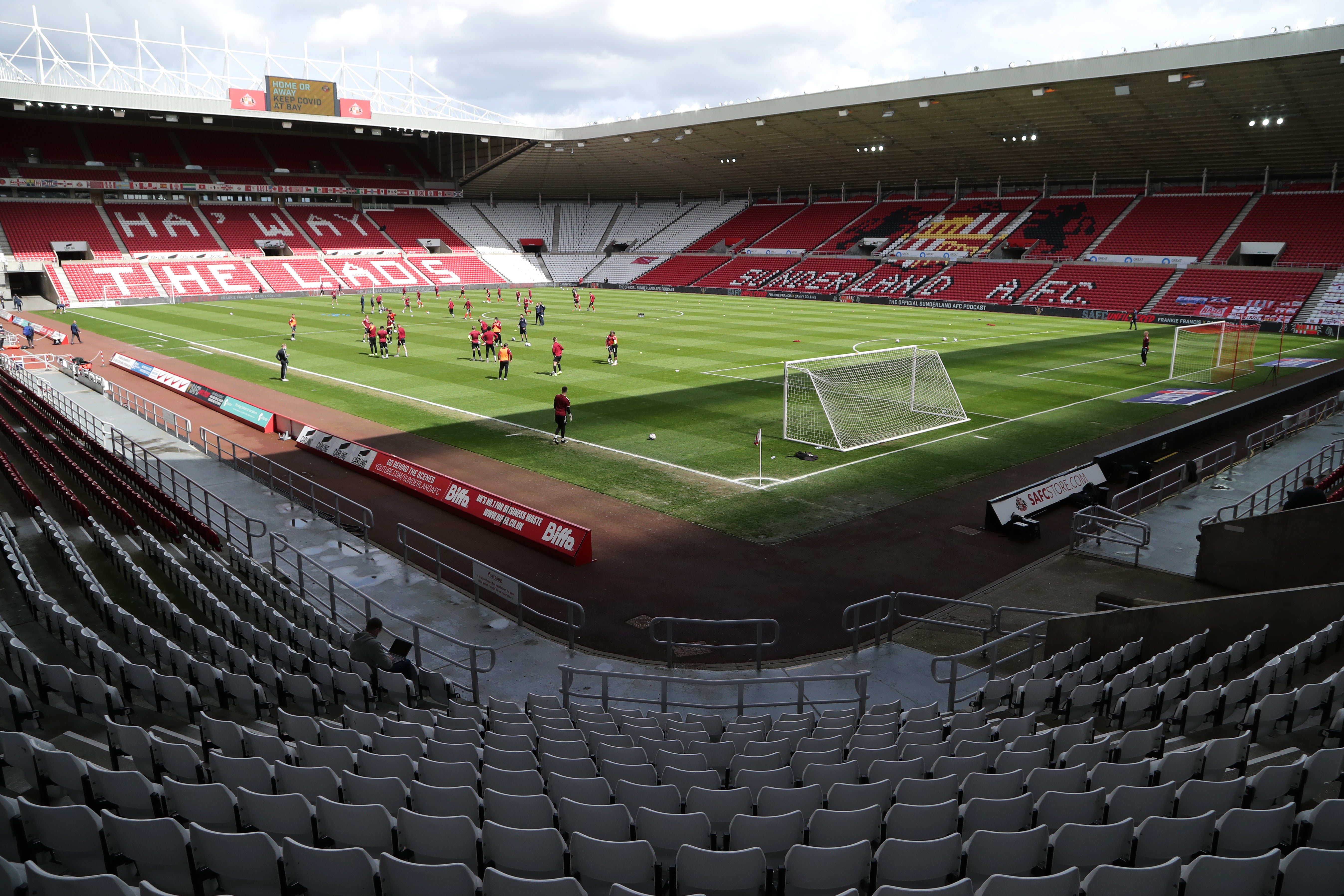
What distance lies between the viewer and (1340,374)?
33312 millimetres

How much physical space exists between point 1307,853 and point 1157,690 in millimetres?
4167

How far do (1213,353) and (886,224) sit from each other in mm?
44610

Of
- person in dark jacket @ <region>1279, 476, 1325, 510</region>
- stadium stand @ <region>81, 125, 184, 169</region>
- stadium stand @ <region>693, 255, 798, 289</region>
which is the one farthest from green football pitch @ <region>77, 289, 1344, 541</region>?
stadium stand @ <region>81, 125, 184, 169</region>

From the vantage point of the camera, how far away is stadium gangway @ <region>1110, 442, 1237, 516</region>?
18078 millimetres

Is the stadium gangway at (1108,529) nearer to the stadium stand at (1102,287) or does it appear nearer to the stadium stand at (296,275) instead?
the stadium stand at (1102,287)

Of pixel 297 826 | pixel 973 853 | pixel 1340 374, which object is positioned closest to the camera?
pixel 973 853

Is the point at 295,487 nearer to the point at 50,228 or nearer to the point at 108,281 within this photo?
the point at 108,281

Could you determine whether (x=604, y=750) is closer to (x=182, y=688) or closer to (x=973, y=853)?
(x=973, y=853)

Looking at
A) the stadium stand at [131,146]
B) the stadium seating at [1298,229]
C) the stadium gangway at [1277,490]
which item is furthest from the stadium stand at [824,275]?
the stadium stand at [131,146]

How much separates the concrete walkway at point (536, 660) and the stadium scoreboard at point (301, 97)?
64498mm

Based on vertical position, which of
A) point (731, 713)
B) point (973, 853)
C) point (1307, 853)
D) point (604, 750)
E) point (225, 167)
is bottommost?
point (731, 713)

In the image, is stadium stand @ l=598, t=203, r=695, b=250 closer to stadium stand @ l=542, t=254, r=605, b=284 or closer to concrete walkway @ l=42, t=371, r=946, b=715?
stadium stand @ l=542, t=254, r=605, b=284

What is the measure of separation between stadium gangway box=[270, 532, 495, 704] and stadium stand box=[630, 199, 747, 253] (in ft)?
271

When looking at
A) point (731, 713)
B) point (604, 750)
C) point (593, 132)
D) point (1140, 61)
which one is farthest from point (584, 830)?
point (593, 132)
